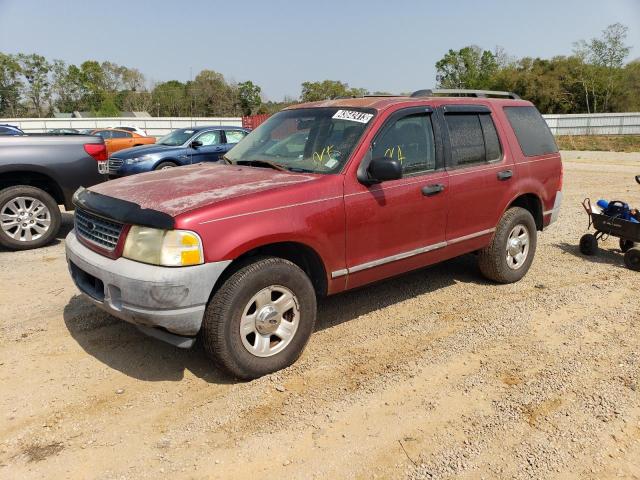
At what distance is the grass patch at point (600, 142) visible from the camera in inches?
1240

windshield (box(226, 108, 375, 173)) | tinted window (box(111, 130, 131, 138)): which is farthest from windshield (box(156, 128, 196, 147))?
tinted window (box(111, 130, 131, 138))

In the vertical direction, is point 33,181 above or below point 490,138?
A: below

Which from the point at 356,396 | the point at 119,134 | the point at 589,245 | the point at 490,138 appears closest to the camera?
the point at 356,396

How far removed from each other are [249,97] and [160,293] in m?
78.8

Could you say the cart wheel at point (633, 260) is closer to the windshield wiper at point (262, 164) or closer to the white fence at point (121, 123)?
the windshield wiper at point (262, 164)

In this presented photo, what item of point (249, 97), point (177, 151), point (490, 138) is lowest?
point (490, 138)

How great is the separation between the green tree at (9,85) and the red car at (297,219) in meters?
73.9

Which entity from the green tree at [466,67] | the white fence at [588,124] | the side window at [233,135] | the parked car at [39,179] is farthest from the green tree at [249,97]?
the parked car at [39,179]

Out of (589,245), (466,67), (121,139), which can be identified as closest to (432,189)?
(589,245)

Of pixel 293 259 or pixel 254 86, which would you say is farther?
pixel 254 86

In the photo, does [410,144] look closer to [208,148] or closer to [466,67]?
[208,148]

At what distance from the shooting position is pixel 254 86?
262 ft

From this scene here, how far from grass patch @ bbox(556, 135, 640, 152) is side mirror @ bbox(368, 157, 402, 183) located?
31669 mm

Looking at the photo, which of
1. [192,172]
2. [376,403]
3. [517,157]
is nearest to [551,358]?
[376,403]
